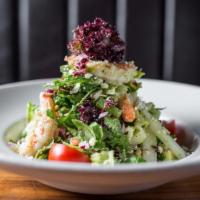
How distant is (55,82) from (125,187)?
1.30 feet

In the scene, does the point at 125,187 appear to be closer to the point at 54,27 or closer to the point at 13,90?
the point at 13,90

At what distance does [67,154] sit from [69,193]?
11 centimetres

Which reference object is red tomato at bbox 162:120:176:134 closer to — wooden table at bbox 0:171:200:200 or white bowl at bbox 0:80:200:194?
white bowl at bbox 0:80:200:194

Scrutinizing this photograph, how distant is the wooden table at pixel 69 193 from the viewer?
1.13 metres

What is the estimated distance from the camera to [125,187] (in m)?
1.09

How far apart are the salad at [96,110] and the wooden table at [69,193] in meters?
0.15

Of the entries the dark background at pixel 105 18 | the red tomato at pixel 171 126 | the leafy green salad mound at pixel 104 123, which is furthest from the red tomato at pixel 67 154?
the dark background at pixel 105 18

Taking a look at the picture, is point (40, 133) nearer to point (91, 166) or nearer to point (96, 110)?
point (96, 110)

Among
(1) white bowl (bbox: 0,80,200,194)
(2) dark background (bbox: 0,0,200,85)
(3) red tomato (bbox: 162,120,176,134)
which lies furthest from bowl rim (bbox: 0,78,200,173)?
(2) dark background (bbox: 0,0,200,85)

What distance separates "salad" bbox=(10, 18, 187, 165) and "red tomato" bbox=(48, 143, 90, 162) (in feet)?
0.18

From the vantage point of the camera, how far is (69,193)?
1150 mm

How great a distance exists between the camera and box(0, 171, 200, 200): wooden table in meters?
1.13

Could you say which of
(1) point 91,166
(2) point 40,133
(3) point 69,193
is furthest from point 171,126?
(1) point 91,166

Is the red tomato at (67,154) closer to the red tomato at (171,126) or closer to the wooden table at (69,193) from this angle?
the wooden table at (69,193)
